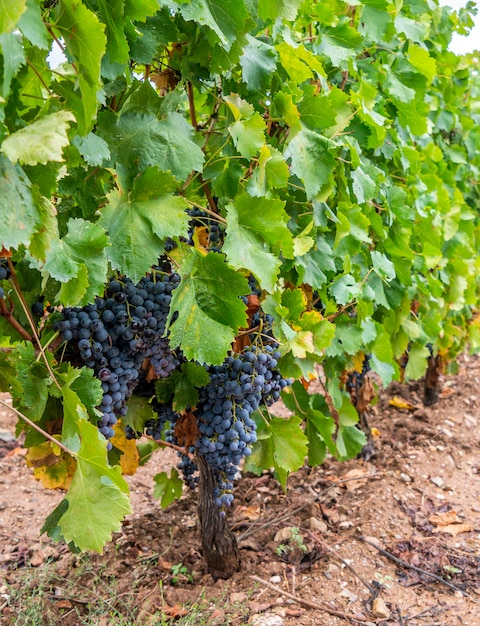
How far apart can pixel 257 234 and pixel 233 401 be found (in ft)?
1.98

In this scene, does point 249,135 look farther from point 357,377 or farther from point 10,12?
point 357,377

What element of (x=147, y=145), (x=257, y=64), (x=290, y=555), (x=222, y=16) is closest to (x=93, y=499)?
(x=147, y=145)

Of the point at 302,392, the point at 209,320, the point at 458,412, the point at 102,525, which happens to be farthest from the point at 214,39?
the point at 458,412

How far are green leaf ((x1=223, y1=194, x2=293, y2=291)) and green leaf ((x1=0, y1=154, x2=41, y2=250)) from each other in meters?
0.62

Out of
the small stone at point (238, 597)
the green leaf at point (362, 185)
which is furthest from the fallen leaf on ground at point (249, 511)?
the green leaf at point (362, 185)

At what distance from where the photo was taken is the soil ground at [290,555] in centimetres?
259

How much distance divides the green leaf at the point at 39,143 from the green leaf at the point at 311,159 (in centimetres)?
106

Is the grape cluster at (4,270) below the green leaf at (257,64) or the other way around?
below

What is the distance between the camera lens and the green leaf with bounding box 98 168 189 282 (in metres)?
1.50

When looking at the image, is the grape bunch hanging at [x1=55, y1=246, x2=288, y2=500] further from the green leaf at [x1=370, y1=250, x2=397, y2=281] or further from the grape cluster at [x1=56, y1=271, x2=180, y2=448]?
the green leaf at [x1=370, y1=250, x2=397, y2=281]

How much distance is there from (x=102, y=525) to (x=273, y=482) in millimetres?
2512

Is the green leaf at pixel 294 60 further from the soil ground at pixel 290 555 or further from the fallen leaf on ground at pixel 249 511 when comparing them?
the fallen leaf on ground at pixel 249 511

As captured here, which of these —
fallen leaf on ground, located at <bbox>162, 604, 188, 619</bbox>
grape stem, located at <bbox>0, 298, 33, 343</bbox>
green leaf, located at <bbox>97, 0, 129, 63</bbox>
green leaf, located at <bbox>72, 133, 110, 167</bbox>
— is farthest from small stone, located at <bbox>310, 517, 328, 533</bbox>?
green leaf, located at <bbox>97, 0, 129, 63</bbox>

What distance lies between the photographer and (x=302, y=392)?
8.96 feet
